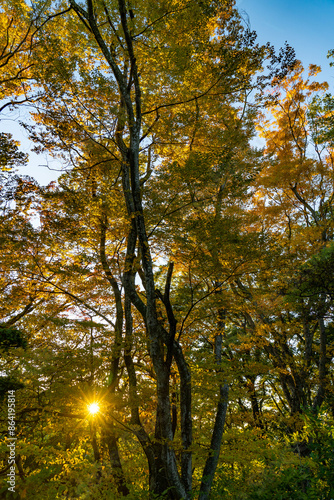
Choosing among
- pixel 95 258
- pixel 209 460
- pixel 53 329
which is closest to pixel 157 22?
pixel 95 258

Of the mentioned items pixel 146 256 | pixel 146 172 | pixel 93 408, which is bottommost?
pixel 93 408

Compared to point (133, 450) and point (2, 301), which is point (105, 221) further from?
point (133, 450)

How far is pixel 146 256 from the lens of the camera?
192 inches

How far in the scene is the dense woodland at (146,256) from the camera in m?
4.64

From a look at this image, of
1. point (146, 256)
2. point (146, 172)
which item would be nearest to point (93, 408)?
point (146, 256)

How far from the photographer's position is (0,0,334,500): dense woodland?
464cm

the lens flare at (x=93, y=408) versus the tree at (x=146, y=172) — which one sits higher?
the tree at (x=146, y=172)

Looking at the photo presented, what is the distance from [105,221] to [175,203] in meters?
2.13

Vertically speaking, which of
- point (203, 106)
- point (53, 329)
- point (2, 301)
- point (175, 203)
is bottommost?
point (53, 329)

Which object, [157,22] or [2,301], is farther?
[2,301]

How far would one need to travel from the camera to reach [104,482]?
6418mm

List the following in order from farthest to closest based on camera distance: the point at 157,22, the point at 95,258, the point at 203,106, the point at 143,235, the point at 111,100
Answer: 1. the point at 203,106
2. the point at 95,258
3. the point at 111,100
4. the point at 157,22
5. the point at 143,235

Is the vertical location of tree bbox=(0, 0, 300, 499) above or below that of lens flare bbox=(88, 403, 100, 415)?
above

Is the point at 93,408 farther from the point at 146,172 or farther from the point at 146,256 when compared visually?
the point at 146,172
